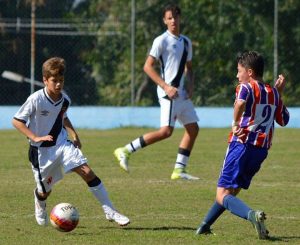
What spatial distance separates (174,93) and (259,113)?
4551mm

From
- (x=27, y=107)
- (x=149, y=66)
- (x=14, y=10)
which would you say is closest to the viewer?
(x=27, y=107)

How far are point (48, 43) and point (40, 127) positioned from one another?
62.1 feet

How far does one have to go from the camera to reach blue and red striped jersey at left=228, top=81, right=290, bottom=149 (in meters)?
7.77

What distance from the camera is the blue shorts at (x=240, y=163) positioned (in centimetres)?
783

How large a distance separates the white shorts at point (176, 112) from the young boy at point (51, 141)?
381 cm

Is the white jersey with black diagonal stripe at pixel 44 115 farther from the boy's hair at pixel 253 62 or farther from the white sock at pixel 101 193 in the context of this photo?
the boy's hair at pixel 253 62

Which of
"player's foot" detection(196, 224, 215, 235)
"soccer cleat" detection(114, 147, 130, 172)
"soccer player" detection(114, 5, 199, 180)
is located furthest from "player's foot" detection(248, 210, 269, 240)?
"soccer cleat" detection(114, 147, 130, 172)

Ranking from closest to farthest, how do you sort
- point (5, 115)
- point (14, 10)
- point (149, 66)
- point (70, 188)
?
1. point (70, 188)
2. point (149, 66)
3. point (5, 115)
4. point (14, 10)

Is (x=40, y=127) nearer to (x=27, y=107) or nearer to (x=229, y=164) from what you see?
(x=27, y=107)

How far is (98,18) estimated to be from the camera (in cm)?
3111

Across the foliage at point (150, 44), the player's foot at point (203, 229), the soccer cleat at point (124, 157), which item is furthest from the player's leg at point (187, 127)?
the foliage at point (150, 44)

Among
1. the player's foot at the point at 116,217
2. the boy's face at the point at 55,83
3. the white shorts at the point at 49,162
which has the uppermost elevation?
the boy's face at the point at 55,83

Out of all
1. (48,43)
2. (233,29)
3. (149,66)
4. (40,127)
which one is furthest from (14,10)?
(40,127)

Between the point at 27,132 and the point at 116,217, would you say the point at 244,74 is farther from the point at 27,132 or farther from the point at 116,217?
the point at 27,132
